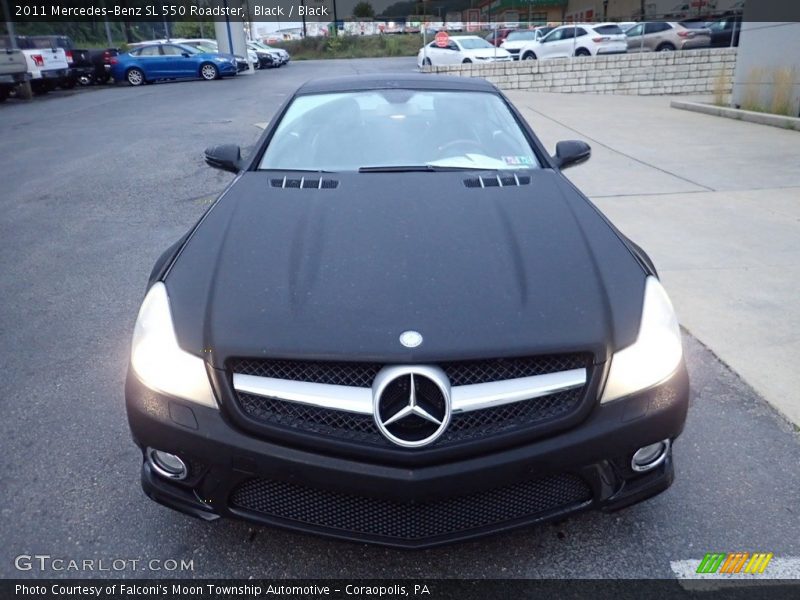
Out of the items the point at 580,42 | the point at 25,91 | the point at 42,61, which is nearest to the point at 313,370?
the point at 25,91

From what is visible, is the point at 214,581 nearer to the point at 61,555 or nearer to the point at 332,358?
the point at 61,555

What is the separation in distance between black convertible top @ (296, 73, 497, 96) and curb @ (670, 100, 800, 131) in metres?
8.86

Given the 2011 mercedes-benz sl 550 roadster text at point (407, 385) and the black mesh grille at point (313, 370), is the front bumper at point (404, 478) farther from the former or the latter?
the black mesh grille at point (313, 370)

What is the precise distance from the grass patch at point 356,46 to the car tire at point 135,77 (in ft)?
69.7

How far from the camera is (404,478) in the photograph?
1877mm

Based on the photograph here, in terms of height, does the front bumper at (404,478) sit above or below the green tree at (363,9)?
below

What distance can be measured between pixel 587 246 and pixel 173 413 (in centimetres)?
159

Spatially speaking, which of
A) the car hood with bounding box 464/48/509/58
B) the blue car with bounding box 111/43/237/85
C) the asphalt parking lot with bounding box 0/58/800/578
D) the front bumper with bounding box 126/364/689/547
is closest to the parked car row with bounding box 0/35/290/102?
the blue car with bounding box 111/43/237/85

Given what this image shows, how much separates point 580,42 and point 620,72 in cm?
638

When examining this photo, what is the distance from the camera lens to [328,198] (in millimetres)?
2924

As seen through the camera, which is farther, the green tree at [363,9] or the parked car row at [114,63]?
the green tree at [363,9]

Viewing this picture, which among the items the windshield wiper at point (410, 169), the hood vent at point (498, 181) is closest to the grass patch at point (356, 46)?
the windshield wiper at point (410, 169)

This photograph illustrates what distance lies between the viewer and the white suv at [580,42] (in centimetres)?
2236
